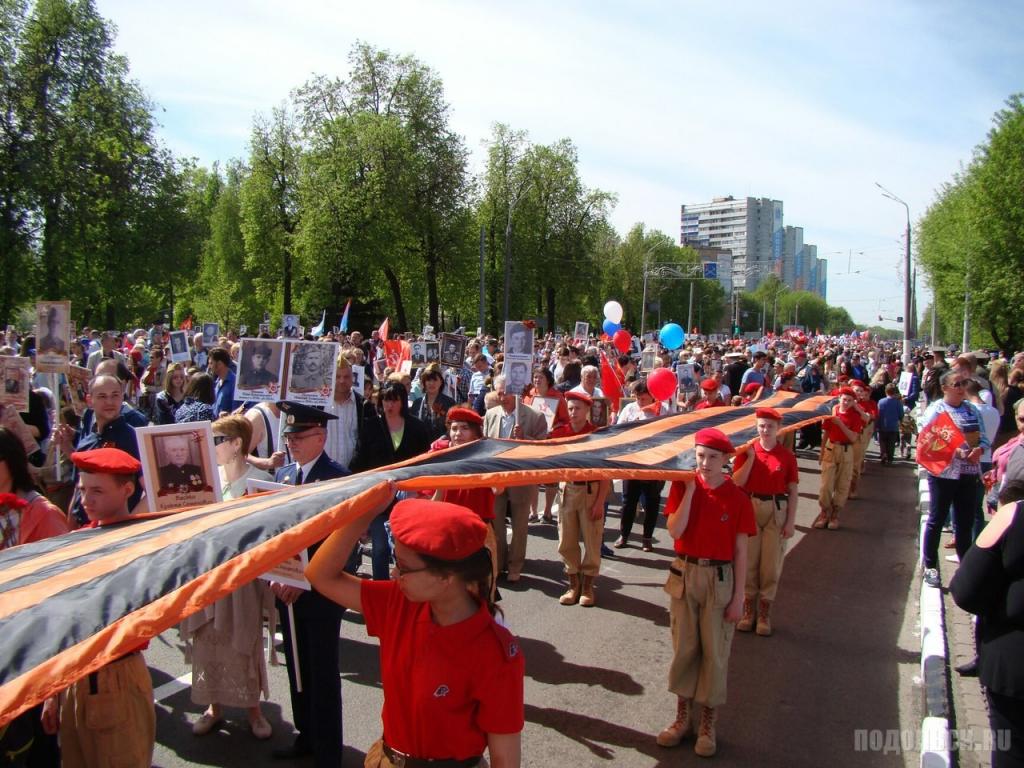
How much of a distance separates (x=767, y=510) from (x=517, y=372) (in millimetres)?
4872

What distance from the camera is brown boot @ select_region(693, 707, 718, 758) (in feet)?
15.1

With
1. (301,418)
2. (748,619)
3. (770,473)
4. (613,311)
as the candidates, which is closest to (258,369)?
(301,418)

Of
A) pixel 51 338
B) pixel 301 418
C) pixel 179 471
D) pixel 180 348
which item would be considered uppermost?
pixel 51 338

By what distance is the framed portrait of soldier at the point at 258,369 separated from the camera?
7.25m

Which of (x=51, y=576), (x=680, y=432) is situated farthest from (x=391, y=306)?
(x=51, y=576)

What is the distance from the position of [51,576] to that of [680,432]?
4.72 metres

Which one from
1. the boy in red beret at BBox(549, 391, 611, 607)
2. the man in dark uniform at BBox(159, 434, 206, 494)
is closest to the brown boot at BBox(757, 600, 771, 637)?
the boy in red beret at BBox(549, 391, 611, 607)

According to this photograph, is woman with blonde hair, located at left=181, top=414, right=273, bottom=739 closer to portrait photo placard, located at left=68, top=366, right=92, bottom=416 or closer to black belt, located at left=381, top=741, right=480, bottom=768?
black belt, located at left=381, top=741, right=480, bottom=768

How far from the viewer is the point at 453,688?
7.88 feet

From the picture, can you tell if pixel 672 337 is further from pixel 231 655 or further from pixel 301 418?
pixel 231 655

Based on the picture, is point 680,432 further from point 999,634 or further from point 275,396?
point 275,396

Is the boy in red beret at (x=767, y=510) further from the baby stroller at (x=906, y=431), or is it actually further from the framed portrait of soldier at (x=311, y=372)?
the baby stroller at (x=906, y=431)

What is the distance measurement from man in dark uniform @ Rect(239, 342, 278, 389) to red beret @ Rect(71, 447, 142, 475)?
3.55 metres

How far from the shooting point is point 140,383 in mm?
14359
